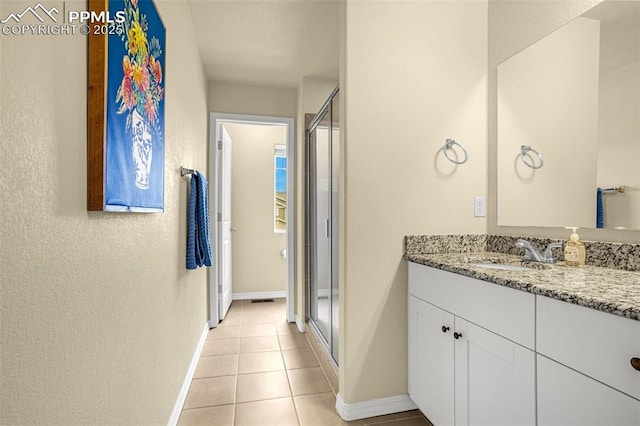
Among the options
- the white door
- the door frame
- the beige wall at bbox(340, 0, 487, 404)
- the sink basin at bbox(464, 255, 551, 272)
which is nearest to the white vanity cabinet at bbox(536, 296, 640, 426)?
the sink basin at bbox(464, 255, 551, 272)

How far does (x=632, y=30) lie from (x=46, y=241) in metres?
2.09

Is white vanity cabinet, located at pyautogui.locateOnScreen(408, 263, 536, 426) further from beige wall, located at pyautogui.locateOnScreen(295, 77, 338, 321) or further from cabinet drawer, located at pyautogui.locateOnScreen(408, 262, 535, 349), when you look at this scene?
beige wall, located at pyautogui.locateOnScreen(295, 77, 338, 321)

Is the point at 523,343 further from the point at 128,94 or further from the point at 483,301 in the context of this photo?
the point at 128,94

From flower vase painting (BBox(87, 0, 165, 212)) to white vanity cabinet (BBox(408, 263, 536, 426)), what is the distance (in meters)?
1.33

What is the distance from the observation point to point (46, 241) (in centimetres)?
70

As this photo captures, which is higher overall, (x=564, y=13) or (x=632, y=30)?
(x=564, y=13)

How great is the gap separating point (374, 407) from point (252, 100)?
294 centimetres

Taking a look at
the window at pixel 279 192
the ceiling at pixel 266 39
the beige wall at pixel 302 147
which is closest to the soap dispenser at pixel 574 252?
the ceiling at pixel 266 39

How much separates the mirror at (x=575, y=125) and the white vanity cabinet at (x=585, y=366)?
694 millimetres

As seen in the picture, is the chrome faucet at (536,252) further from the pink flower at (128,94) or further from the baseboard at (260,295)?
the baseboard at (260,295)

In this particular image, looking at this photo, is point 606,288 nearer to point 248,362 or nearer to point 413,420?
point 413,420

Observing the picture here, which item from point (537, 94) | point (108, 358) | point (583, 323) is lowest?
point (108, 358)

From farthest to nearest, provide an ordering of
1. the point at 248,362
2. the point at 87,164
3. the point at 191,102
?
the point at 248,362 < the point at 191,102 < the point at 87,164

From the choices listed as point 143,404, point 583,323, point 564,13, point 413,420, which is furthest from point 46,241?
point 564,13
